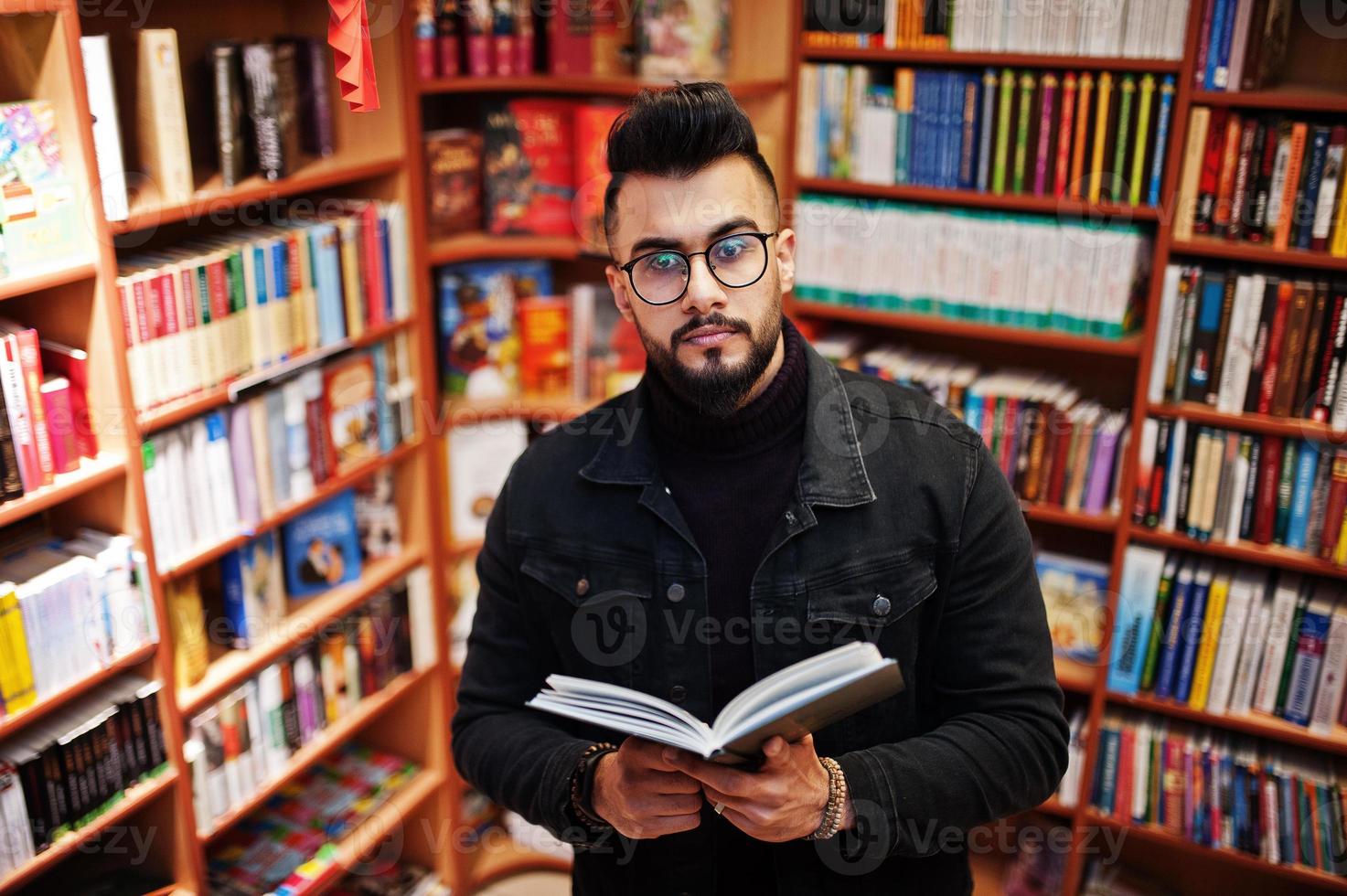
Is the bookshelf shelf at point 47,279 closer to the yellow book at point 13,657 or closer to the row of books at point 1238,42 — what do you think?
the yellow book at point 13,657

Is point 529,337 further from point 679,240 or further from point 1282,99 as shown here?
point 1282,99

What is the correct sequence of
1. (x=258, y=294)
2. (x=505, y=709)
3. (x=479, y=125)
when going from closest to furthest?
(x=505, y=709)
(x=258, y=294)
(x=479, y=125)

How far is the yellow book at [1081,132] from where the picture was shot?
2.24 m

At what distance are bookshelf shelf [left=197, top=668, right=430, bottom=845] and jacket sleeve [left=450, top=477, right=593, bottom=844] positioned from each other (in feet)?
2.89

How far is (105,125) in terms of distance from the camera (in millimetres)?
1783

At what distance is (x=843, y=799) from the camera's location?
4.11 ft

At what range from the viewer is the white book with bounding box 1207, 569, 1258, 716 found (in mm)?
2291

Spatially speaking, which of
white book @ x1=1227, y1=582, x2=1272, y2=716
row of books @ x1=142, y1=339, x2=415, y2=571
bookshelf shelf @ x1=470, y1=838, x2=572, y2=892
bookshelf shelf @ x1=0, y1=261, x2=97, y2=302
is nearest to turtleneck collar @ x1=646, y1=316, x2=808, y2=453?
bookshelf shelf @ x1=0, y1=261, x2=97, y2=302

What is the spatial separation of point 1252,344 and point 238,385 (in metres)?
1.95

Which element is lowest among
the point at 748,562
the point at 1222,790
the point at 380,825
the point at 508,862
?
the point at 508,862

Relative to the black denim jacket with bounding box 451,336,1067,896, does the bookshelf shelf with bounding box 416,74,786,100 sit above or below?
above

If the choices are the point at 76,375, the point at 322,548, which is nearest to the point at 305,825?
the point at 322,548

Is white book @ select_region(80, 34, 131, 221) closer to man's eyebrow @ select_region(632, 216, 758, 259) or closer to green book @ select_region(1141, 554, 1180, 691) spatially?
man's eyebrow @ select_region(632, 216, 758, 259)

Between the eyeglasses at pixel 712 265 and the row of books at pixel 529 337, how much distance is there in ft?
4.38
